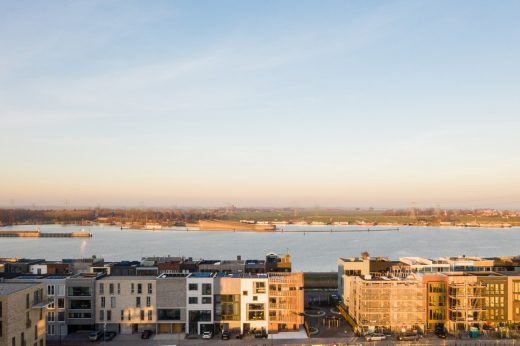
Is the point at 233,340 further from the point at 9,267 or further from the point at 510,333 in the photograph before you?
the point at 9,267

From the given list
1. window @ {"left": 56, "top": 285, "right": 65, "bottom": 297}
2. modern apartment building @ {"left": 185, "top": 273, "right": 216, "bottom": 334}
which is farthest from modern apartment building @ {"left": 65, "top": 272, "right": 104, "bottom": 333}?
modern apartment building @ {"left": 185, "top": 273, "right": 216, "bottom": 334}

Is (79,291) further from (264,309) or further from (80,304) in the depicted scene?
(264,309)

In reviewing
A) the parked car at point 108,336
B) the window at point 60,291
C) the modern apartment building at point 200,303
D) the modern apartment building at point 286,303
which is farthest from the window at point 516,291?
the window at point 60,291

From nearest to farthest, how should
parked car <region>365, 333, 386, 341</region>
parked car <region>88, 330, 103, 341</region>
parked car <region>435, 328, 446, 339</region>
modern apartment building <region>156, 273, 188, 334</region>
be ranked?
parked car <region>88, 330, 103, 341</region> → parked car <region>365, 333, 386, 341</region> → parked car <region>435, 328, 446, 339</region> → modern apartment building <region>156, 273, 188, 334</region>

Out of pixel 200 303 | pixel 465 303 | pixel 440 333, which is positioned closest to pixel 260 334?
pixel 200 303

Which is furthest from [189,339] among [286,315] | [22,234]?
[22,234]

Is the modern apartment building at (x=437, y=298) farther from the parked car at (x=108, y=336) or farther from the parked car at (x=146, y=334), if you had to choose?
the parked car at (x=108, y=336)

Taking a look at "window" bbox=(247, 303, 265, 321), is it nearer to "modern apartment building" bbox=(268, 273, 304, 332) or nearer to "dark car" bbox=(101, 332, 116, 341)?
"modern apartment building" bbox=(268, 273, 304, 332)
